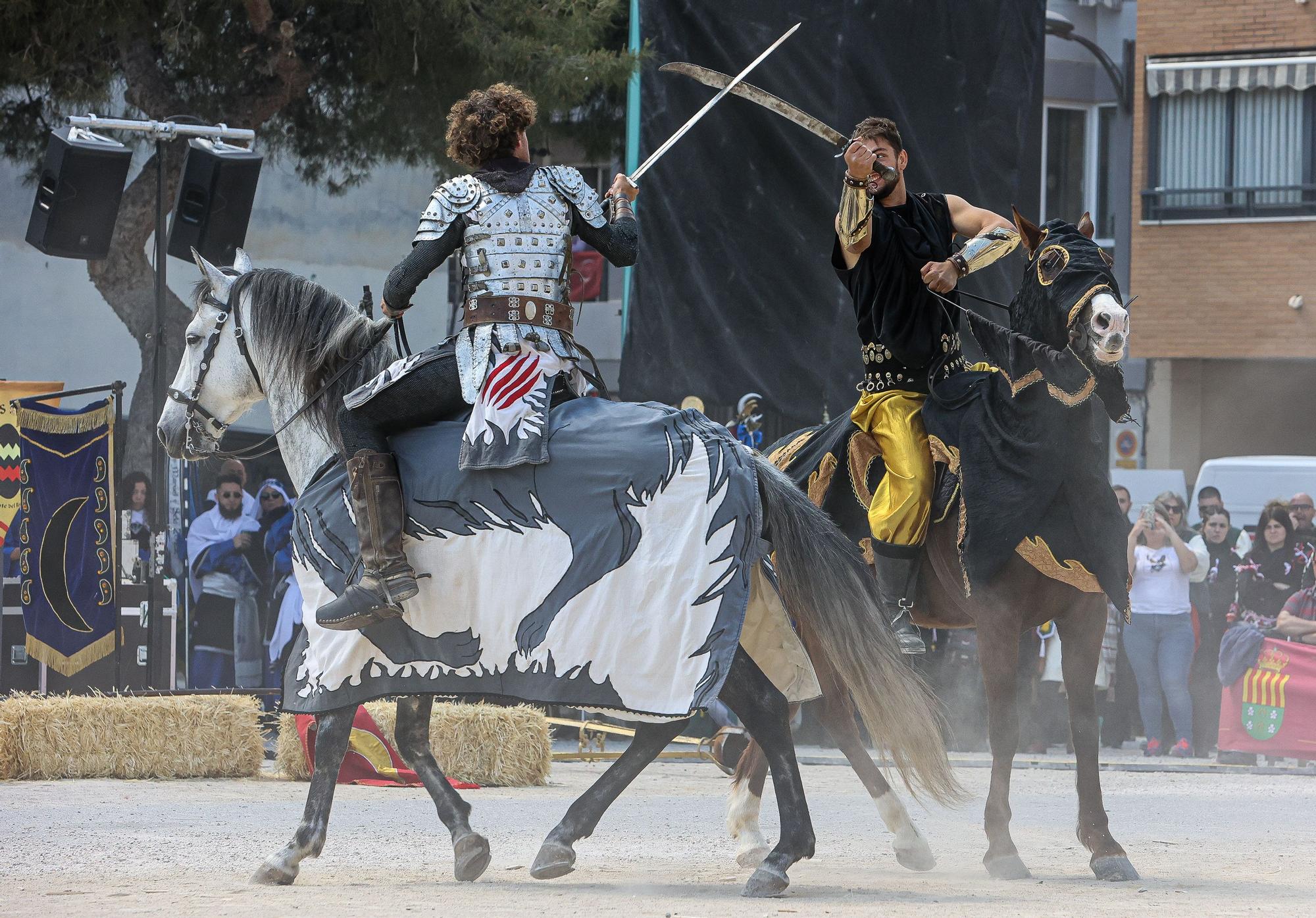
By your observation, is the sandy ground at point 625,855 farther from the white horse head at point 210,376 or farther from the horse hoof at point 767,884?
the white horse head at point 210,376

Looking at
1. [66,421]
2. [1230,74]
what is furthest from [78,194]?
[1230,74]


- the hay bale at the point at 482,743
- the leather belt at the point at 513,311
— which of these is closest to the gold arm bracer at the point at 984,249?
the leather belt at the point at 513,311

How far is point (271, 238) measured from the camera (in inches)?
779

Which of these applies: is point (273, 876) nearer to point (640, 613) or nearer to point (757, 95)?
point (640, 613)

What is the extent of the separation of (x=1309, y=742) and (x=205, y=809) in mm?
7374

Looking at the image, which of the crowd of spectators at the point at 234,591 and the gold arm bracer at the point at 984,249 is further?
the crowd of spectators at the point at 234,591

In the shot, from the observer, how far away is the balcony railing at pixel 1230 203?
22.5 meters

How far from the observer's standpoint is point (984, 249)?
673 cm

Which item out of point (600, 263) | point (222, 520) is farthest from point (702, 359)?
point (600, 263)

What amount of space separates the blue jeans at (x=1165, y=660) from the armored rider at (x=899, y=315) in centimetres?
604

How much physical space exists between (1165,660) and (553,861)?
24.8 feet

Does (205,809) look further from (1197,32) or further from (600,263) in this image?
(1197,32)

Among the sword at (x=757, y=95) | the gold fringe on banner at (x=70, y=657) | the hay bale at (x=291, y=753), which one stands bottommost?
the hay bale at (x=291, y=753)

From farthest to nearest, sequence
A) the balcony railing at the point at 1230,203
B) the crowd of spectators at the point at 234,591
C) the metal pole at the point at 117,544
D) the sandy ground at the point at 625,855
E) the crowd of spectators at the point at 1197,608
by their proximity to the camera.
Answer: the balcony railing at the point at 1230,203, the crowd of spectators at the point at 234,591, the crowd of spectators at the point at 1197,608, the metal pole at the point at 117,544, the sandy ground at the point at 625,855
